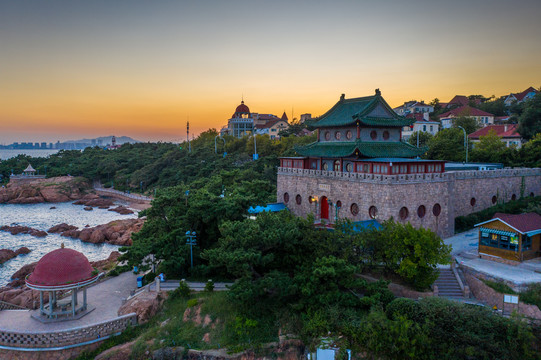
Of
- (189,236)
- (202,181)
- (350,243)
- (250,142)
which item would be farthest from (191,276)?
(250,142)

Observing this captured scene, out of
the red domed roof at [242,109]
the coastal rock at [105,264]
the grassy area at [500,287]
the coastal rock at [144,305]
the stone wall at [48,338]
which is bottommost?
the coastal rock at [105,264]

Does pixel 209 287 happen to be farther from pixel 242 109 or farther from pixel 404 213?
pixel 242 109

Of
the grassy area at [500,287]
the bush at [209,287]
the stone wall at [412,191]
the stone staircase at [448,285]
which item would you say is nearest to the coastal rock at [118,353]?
the bush at [209,287]

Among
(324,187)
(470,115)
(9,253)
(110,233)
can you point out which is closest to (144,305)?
(324,187)

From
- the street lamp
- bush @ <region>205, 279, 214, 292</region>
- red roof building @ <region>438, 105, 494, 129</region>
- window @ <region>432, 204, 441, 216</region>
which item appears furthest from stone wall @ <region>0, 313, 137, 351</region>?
red roof building @ <region>438, 105, 494, 129</region>

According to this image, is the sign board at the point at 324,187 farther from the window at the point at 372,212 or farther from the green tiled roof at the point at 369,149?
→ the window at the point at 372,212

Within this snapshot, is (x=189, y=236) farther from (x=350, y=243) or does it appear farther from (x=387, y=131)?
(x=387, y=131)

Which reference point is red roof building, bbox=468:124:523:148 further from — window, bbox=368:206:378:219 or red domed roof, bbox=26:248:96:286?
red domed roof, bbox=26:248:96:286
